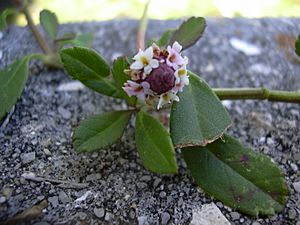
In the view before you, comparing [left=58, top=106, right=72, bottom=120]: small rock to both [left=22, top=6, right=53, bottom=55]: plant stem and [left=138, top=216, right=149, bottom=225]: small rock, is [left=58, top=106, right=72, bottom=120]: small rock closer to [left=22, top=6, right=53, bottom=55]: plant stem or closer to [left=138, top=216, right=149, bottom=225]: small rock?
[left=22, top=6, right=53, bottom=55]: plant stem

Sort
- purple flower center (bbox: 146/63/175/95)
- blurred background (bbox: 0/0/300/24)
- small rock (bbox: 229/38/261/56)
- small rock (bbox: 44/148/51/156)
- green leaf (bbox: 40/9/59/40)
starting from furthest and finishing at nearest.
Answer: blurred background (bbox: 0/0/300/24), small rock (bbox: 229/38/261/56), green leaf (bbox: 40/9/59/40), small rock (bbox: 44/148/51/156), purple flower center (bbox: 146/63/175/95)

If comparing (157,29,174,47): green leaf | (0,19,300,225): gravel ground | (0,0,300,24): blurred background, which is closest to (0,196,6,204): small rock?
(0,19,300,225): gravel ground

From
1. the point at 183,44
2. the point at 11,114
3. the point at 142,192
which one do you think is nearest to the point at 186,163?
the point at 142,192

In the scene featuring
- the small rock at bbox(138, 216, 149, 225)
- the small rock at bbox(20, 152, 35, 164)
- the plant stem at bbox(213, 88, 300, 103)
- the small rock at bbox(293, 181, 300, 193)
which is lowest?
the small rock at bbox(293, 181, 300, 193)

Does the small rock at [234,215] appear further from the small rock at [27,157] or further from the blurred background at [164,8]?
the blurred background at [164,8]

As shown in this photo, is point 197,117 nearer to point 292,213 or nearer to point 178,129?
point 178,129

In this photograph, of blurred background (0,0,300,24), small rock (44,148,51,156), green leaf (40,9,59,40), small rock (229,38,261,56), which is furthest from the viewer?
blurred background (0,0,300,24)
